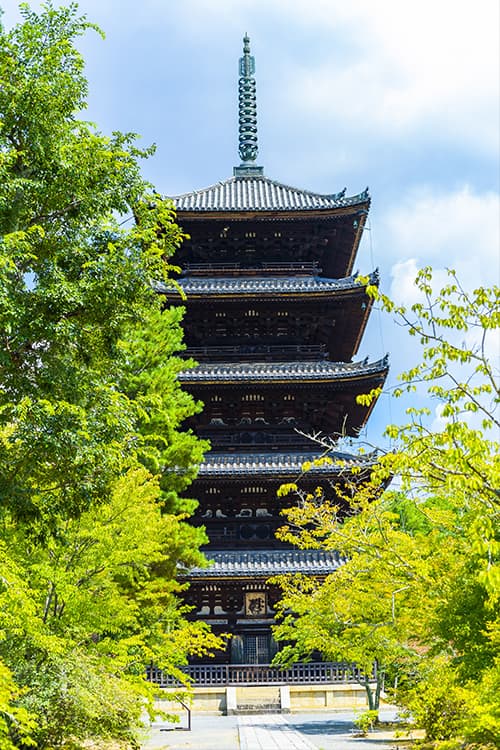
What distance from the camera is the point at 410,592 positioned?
46.5 feet

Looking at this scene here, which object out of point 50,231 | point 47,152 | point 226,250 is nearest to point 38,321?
point 50,231

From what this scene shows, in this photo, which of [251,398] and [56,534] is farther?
[251,398]

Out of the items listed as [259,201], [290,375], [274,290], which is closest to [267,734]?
[290,375]

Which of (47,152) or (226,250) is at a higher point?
(226,250)

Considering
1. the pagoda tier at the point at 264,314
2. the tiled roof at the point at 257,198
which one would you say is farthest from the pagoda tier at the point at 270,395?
the tiled roof at the point at 257,198

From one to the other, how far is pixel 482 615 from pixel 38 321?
7844mm

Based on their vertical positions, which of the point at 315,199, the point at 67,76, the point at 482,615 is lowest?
the point at 482,615

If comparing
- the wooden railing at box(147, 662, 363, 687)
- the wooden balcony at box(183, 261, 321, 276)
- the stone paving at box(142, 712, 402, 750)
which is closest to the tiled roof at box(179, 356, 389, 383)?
the wooden balcony at box(183, 261, 321, 276)

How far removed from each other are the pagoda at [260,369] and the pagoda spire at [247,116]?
508 cm

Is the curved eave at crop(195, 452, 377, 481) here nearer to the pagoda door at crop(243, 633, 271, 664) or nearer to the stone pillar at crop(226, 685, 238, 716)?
the pagoda door at crop(243, 633, 271, 664)

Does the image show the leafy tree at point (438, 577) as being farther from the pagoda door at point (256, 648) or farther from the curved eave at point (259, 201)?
the curved eave at point (259, 201)

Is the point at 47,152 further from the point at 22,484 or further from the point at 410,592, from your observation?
the point at 410,592

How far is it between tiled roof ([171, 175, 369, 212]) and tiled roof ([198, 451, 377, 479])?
379 inches

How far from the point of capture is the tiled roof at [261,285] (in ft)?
92.2
